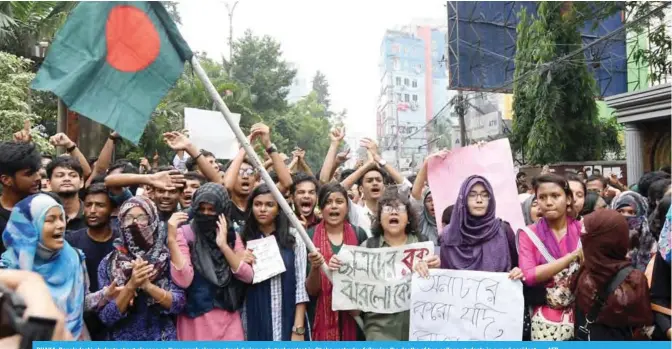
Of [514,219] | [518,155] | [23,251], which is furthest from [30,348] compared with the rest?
[518,155]

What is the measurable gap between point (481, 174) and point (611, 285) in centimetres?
154

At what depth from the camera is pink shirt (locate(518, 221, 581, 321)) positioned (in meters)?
3.03

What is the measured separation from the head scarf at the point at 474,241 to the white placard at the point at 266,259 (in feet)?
3.08

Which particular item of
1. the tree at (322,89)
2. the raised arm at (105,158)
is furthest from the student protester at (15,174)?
the tree at (322,89)

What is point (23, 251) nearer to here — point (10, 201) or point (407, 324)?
point (10, 201)

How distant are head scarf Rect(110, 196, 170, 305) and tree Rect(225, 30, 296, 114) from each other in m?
30.0

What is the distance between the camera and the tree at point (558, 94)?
642 inches

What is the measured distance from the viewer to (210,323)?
307 centimetres

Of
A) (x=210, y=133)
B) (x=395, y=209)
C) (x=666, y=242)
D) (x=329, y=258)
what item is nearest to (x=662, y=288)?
(x=666, y=242)

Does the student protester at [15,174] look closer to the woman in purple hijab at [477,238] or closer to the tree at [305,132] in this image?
the woman in purple hijab at [477,238]

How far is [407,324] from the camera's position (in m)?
3.30

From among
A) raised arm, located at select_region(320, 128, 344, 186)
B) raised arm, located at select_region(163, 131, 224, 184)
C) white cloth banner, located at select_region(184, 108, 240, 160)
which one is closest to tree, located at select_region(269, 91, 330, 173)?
white cloth banner, located at select_region(184, 108, 240, 160)

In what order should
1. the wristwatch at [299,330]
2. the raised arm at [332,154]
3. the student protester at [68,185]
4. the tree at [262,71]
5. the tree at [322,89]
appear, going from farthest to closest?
1. the tree at [322,89]
2. the tree at [262,71]
3. the raised arm at [332,154]
4. the student protester at [68,185]
5. the wristwatch at [299,330]

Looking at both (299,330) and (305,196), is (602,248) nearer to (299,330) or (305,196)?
(299,330)
